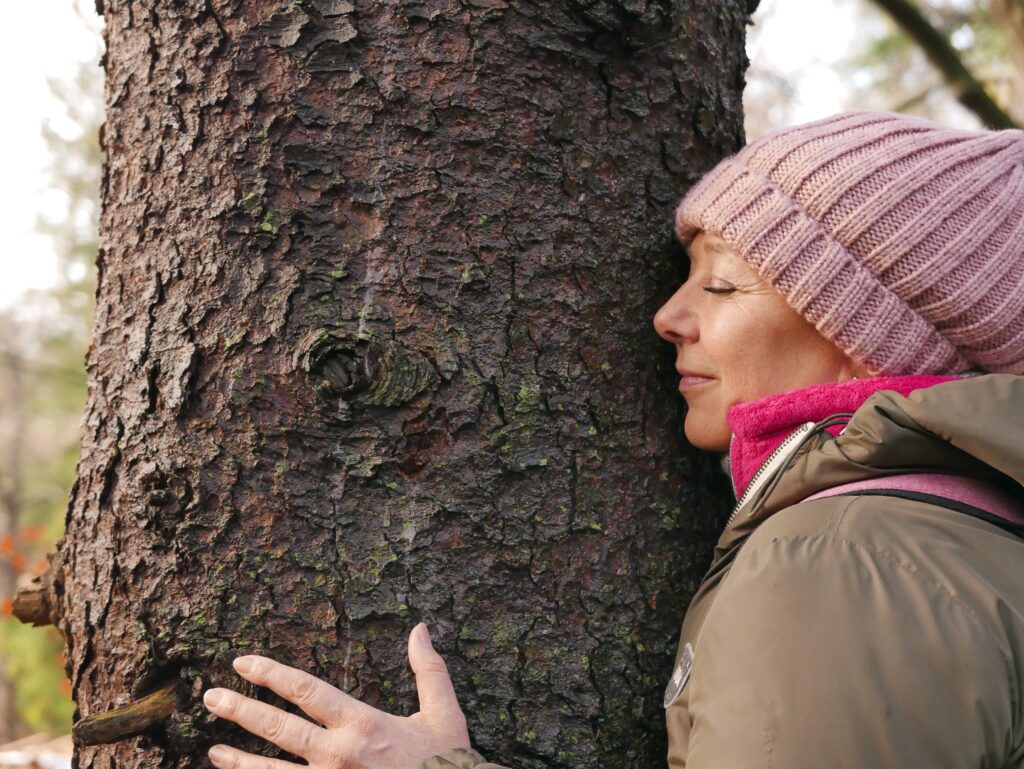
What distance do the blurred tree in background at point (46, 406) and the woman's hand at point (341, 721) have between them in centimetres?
484

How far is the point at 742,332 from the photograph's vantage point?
5.51 feet

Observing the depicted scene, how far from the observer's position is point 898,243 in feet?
5.12

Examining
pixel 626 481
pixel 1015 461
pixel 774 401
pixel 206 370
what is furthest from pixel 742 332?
pixel 206 370

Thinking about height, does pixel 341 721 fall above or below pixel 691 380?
below

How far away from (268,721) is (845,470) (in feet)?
3.55

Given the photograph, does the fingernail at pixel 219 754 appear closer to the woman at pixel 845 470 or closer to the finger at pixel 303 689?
the woman at pixel 845 470

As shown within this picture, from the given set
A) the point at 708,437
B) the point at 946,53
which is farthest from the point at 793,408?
the point at 946,53

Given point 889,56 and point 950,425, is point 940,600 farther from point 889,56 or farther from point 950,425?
point 889,56

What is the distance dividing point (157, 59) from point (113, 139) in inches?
9.2

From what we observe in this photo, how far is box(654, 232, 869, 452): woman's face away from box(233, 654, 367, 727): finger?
2.92 feet

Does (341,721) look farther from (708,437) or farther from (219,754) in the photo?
(708,437)

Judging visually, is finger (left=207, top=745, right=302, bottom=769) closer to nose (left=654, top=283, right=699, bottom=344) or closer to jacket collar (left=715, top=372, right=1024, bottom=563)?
jacket collar (left=715, top=372, right=1024, bottom=563)

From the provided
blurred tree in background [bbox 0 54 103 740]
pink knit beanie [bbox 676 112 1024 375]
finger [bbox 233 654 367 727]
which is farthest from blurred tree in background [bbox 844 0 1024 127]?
blurred tree in background [bbox 0 54 103 740]

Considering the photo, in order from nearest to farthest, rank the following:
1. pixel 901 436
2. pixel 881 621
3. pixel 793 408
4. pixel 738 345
Result: 1. pixel 881 621
2. pixel 901 436
3. pixel 793 408
4. pixel 738 345
